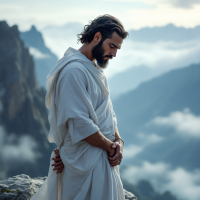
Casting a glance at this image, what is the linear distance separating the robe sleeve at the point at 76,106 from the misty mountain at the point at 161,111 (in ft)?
434

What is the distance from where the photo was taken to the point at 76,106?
2.07 meters

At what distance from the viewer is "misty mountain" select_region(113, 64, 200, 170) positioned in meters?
137

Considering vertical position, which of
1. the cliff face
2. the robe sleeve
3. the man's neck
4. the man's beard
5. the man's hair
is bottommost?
the robe sleeve

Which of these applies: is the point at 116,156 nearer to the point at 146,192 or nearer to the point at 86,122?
the point at 86,122

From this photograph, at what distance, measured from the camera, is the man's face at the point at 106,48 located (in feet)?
Result: 7.57

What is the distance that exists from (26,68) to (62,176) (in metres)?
62.3

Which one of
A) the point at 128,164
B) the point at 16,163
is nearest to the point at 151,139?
the point at 128,164

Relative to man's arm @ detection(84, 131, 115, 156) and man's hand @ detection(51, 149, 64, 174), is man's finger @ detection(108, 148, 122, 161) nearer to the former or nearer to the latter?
man's arm @ detection(84, 131, 115, 156)

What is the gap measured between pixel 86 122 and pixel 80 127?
75 mm

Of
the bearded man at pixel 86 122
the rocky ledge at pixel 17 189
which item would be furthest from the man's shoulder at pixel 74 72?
the rocky ledge at pixel 17 189

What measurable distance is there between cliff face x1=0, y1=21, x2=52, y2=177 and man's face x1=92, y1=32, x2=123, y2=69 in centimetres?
5538

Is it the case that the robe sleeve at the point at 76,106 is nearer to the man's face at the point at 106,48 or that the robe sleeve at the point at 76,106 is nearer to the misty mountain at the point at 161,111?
the man's face at the point at 106,48

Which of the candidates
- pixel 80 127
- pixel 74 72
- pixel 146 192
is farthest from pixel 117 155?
pixel 146 192

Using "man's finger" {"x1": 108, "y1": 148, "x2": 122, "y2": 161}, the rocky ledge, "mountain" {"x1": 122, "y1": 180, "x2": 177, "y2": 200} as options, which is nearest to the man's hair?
"man's finger" {"x1": 108, "y1": 148, "x2": 122, "y2": 161}
